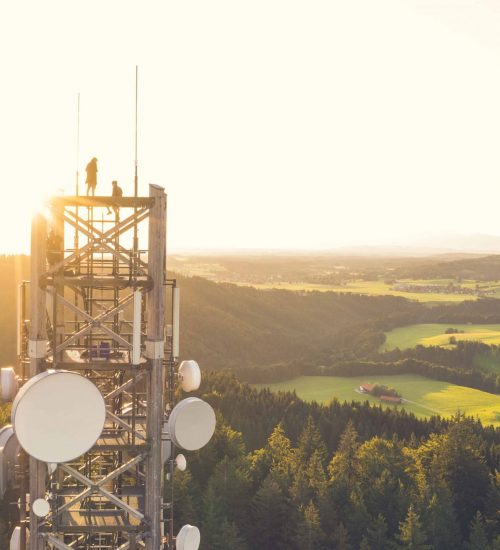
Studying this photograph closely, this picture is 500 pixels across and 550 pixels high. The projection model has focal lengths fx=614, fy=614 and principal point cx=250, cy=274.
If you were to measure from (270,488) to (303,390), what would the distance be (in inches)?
3757

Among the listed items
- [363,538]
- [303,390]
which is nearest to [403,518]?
[363,538]

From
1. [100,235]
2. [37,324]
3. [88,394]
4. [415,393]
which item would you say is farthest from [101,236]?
[415,393]

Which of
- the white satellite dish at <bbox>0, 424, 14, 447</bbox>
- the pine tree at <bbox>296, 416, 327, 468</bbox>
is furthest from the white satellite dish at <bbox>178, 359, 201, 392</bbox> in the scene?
the pine tree at <bbox>296, 416, 327, 468</bbox>

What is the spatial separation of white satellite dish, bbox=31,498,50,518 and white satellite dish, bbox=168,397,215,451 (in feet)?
10.5

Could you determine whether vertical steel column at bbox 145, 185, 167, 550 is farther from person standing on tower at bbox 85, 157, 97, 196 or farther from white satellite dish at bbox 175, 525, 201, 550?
person standing on tower at bbox 85, 157, 97, 196

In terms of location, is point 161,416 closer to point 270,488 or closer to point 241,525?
point 270,488

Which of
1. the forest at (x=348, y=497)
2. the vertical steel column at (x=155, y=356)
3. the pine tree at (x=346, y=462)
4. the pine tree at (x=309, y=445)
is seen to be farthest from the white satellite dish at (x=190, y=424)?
the pine tree at (x=309, y=445)

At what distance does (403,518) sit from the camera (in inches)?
1677

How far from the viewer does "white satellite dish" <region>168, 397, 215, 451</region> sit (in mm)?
14102

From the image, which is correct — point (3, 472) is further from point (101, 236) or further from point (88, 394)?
point (101, 236)

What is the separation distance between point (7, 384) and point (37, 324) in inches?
110

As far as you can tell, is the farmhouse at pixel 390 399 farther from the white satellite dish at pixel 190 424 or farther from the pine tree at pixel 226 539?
the white satellite dish at pixel 190 424

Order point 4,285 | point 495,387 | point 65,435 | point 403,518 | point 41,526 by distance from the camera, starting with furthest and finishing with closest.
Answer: point 4,285 < point 495,387 < point 403,518 < point 41,526 < point 65,435

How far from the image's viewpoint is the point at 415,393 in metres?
134
